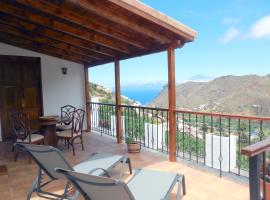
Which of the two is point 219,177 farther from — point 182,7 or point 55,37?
point 182,7

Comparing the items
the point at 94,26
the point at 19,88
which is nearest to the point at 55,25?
the point at 94,26

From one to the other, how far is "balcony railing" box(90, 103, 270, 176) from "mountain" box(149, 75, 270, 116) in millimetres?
2380

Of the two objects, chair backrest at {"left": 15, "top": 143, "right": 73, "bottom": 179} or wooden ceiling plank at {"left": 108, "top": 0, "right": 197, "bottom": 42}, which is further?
wooden ceiling plank at {"left": 108, "top": 0, "right": 197, "bottom": 42}

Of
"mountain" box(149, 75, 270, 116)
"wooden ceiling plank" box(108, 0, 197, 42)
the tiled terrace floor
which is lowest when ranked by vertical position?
the tiled terrace floor

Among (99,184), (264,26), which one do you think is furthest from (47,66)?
(264,26)

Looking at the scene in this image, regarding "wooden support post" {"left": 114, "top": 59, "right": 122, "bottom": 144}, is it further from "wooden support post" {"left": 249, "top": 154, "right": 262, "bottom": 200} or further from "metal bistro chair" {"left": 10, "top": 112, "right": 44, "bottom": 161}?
"wooden support post" {"left": 249, "top": 154, "right": 262, "bottom": 200}

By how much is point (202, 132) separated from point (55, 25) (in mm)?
3233

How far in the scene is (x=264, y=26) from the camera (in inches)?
1079

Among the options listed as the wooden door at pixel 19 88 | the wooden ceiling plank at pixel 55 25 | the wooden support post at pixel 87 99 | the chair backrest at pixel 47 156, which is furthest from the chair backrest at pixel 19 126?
the wooden support post at pixel 87 99

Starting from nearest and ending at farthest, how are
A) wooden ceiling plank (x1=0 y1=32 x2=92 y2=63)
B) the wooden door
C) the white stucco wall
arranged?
1. wooden ceiling plank (x1=0 y1=32 x2=92 y2=63)
2. the wooden door
3. the white stucco wall

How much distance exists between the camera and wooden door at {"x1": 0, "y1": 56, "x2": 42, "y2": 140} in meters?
6.11

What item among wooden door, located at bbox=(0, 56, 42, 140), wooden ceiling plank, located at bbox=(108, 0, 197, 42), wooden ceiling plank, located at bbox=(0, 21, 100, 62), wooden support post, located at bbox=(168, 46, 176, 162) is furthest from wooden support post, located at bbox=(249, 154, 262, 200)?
wooden door, located at bbox=(0, 56, 42, 140)

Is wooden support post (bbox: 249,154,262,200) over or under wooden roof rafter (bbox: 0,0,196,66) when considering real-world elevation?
under

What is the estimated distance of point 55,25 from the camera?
13.8 ft
